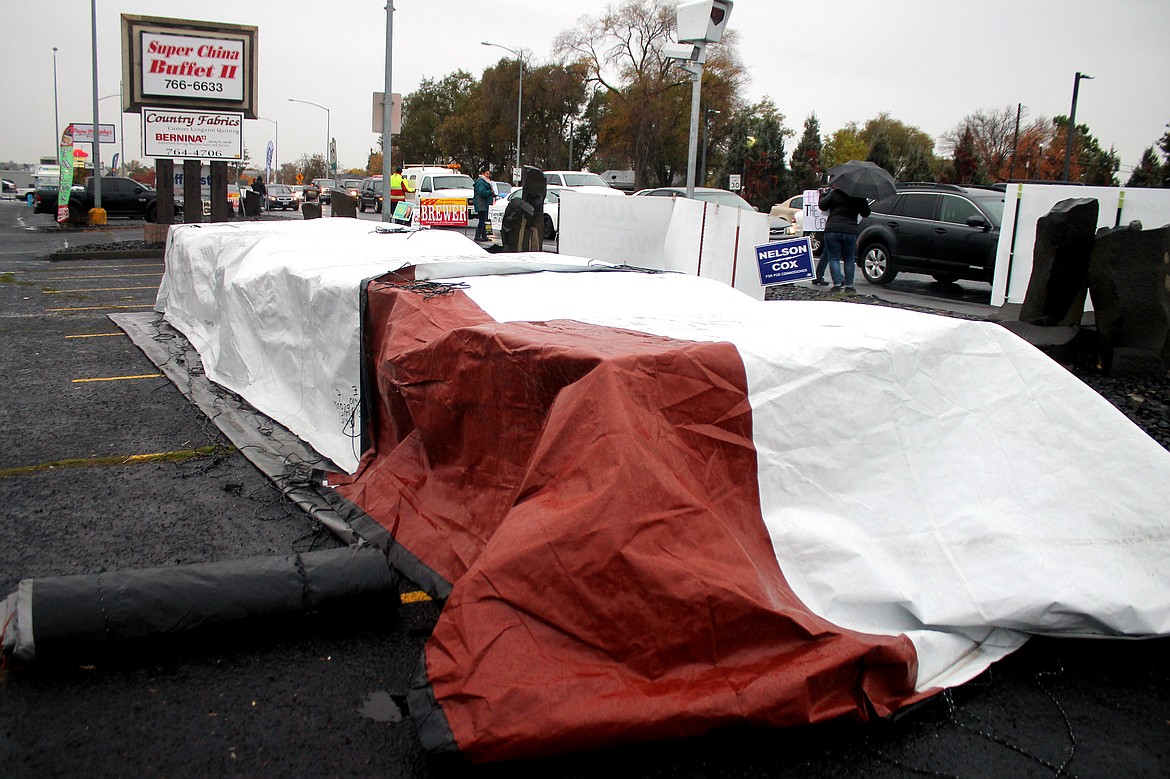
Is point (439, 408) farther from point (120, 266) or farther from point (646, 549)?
point (120, 266)

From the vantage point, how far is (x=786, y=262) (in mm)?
9039

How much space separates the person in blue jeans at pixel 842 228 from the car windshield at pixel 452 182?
1927cm

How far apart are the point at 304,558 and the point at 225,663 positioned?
1.54 ft

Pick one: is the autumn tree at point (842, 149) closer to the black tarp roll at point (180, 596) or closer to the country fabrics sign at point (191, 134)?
the country fabrics sign at point (191, 134)

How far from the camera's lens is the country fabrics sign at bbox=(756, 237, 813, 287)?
8.99 metres

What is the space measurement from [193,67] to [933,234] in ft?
55.2

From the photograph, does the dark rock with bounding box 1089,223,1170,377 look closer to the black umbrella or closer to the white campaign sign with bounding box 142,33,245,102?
the black umbrella

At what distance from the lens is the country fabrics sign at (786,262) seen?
899 cm

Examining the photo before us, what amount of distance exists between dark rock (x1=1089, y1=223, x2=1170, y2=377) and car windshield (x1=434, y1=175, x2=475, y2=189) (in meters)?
24.5

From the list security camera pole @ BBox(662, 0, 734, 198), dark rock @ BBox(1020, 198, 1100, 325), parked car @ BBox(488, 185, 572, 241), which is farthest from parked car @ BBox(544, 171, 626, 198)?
dark rock @ BBox(1020, 198, 1100, 325)

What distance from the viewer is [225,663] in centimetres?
311

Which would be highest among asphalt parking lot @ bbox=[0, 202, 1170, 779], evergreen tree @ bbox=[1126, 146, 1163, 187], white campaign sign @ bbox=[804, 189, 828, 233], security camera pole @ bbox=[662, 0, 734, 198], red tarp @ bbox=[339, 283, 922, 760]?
evergreen tree @ bbox=[1126, 146, 1163, 187]

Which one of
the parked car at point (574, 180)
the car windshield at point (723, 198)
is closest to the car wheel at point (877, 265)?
the car windshield at point (723, 198)

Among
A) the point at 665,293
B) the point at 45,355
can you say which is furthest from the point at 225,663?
the point at 45,355
